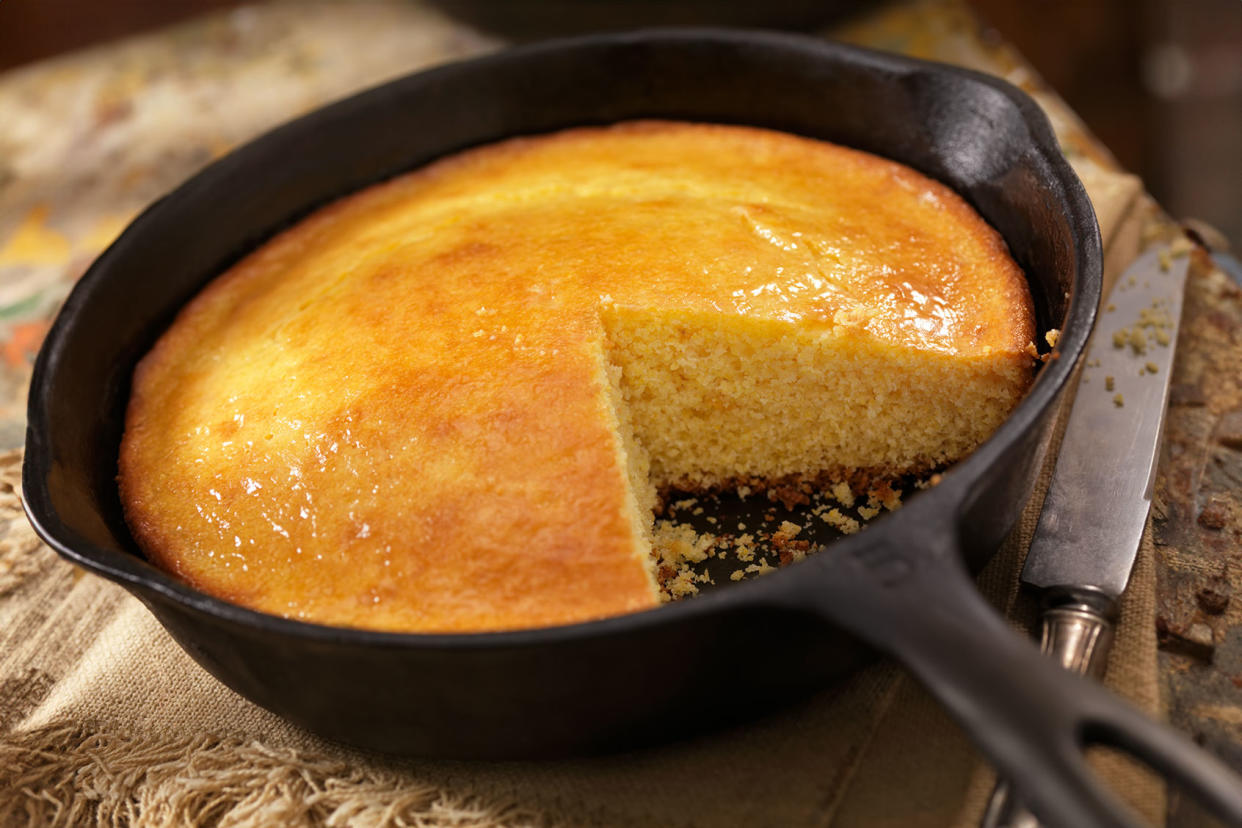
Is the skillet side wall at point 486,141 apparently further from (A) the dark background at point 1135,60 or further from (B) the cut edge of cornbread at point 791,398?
(A) the dark background at point 1135,60

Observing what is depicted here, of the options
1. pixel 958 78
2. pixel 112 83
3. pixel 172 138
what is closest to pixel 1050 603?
pixel 958 78

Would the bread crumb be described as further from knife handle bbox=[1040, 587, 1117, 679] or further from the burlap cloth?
knife handle bbox=[1040, 587, 1117, 679]

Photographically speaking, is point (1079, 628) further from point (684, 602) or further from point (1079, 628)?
point (684, 602)

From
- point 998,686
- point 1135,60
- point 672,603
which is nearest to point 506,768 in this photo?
point 672,603

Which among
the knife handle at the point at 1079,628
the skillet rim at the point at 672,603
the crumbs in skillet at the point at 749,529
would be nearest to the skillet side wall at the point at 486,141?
the skillet rim at the point at 672,603

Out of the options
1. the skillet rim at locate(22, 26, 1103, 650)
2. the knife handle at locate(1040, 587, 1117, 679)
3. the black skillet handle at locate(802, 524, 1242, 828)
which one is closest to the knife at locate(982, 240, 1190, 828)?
the knife handle at locate(1040, 587, 1117, 679)
